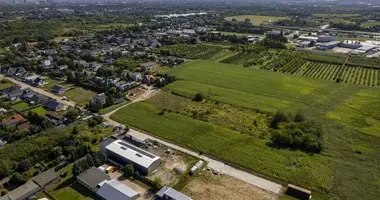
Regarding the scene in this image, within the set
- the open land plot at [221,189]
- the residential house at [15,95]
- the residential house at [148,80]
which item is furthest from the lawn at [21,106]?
the open land plot at [221,189]

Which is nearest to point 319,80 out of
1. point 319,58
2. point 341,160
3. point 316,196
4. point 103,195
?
point 319,58

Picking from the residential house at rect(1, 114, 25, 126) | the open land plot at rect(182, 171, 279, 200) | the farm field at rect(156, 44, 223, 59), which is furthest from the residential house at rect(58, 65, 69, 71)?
the open land plot at rect(182, 171, 279, 200)

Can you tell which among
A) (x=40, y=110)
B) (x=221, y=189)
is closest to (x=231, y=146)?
(x=221, y=189)

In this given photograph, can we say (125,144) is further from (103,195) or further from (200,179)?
(200,179)

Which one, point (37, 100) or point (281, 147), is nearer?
point (281, 147)

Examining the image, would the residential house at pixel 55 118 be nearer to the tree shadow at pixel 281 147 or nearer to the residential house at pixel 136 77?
the residential house at pixel 136 77

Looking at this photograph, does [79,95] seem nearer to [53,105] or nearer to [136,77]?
[53,105]
